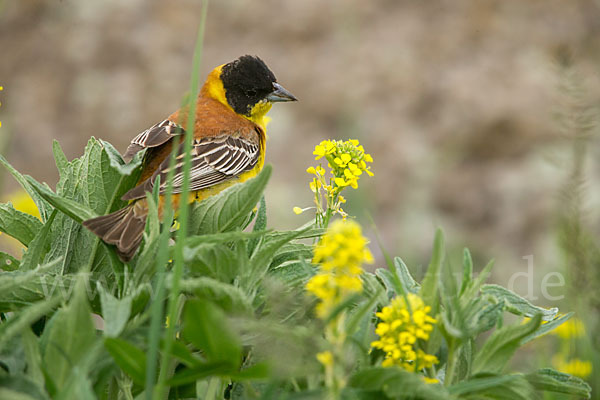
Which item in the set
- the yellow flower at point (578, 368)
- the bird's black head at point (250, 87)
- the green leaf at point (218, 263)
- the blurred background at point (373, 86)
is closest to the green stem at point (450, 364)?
the green leaf at point (218, 263)

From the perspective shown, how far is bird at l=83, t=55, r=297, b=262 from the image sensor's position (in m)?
1.48

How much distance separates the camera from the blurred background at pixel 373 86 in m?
5.51

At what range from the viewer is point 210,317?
3.48 feet

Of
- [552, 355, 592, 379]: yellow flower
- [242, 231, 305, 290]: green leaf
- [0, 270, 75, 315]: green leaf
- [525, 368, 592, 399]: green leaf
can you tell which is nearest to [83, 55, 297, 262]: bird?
[0, 270, 75, 315]: green leaf

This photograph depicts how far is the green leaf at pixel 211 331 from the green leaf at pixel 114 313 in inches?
3.5

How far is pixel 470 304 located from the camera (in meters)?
1.23

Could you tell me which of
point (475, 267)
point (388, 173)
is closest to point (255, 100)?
point (475, 267)

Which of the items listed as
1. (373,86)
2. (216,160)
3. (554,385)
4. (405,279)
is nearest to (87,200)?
(405,279)

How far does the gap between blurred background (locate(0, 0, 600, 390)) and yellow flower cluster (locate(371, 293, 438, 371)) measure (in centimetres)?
410

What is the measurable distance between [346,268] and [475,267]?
3.06 meters

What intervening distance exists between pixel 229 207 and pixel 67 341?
371 millimetres

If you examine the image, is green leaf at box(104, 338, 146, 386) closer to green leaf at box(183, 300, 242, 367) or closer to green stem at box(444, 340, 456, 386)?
green leaf at box(183, 300, 242, 367)

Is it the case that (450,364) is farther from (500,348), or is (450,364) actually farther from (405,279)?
(405,279)

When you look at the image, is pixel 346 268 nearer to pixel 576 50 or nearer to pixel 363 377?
pixel 363 377
